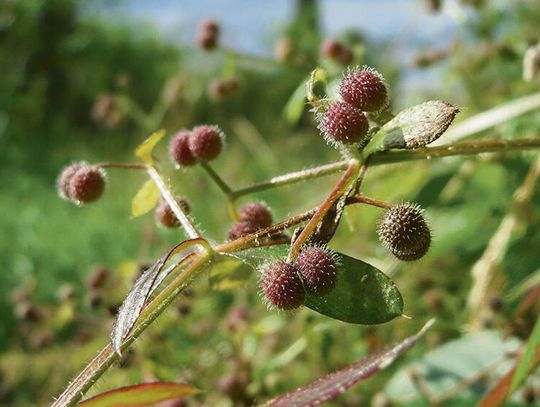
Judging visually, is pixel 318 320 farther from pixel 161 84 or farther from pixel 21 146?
pixel 161 84

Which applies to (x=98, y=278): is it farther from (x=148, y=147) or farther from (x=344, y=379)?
(x=344, y=379)

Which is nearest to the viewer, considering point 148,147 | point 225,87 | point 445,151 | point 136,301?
point 136,301

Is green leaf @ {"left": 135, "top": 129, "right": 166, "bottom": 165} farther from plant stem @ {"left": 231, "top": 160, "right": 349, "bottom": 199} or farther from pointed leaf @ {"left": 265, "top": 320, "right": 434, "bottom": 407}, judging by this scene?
pointed leaf @ {"left": 265, "top": 320, "right": 434, "bottom": 407}

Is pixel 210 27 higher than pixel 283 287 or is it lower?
higher

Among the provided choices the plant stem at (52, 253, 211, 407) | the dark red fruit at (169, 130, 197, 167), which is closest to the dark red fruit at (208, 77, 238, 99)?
the dark red fruit at (169, 130, 197, 167)

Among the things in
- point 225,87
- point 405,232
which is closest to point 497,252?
point 225,87

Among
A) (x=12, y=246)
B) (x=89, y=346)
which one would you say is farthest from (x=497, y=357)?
(x=12, y=246)

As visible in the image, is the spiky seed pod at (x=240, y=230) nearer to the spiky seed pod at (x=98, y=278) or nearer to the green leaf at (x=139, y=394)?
the green leaf at (x=139, y=394)
